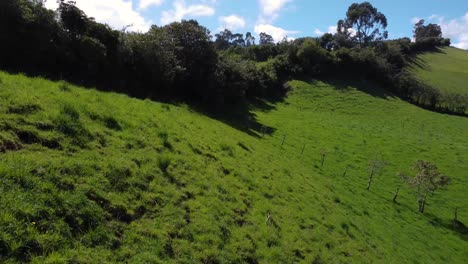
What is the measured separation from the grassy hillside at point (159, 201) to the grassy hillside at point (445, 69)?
72924mm

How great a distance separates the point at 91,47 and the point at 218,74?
1695 centimetres

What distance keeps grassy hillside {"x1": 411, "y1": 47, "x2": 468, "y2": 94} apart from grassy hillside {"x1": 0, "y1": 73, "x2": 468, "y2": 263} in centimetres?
7292

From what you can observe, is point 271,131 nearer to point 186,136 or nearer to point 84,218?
point 186,136

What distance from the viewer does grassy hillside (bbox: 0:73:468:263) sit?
28.5 feet

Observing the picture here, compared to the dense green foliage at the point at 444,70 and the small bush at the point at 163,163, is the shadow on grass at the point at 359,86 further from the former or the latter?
the small bush at the point at 163,163

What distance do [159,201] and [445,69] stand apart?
122 metres

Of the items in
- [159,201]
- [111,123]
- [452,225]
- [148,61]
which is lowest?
[452,225]

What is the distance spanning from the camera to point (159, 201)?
38.9 ft

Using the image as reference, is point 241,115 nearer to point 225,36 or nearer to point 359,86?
point 359,86

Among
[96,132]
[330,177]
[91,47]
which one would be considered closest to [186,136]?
[96,132]

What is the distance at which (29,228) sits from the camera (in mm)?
7758

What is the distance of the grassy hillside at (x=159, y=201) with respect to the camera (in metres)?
8.69

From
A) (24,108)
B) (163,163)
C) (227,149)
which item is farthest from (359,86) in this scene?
(24,108)

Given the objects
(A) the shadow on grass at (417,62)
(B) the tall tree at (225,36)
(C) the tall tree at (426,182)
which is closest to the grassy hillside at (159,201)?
(C) the tall tree at (426,182)
